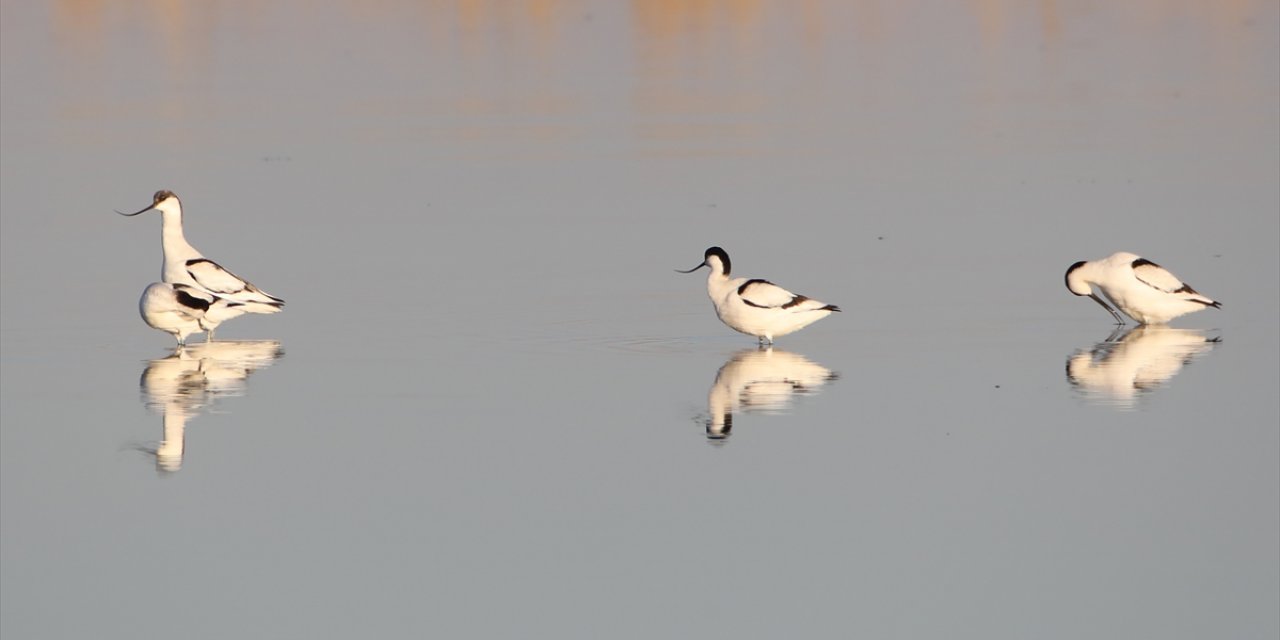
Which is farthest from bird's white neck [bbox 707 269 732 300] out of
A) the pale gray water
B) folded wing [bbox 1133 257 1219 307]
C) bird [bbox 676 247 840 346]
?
folded wing [bbox 1133 257 1219 307]

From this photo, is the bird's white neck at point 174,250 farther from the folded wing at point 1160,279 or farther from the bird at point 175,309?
the folded wing at point 1160,279

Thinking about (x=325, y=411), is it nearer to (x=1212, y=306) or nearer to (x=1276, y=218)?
(x=1212, y=306)

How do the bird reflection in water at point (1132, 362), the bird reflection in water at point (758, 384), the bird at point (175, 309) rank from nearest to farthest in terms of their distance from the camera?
the bird reflection in water at point (758, 384), the bird reflection in water at point (1132, 362), the bird at point (175, 309)

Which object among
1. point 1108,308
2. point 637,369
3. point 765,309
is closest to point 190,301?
point 637,369

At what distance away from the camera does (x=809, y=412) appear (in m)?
9.95

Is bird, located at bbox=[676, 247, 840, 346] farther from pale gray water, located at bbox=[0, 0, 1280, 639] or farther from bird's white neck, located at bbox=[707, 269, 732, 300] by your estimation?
pale gray water, located at bbox=[0, 0, 1280, 639]

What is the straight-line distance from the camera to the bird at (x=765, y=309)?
12000mm

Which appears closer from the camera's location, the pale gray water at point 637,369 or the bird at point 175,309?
the pale gray water at point 637,369

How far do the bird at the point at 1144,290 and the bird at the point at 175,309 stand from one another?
511cm

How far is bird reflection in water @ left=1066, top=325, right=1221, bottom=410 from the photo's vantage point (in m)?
10.4

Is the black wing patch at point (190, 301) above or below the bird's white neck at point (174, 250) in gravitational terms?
below

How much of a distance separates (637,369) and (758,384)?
2.25 ft

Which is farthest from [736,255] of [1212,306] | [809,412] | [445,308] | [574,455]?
[574,455]

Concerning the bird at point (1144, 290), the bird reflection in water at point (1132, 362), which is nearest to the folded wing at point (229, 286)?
the bird reflection in water at point (1132, 362)
